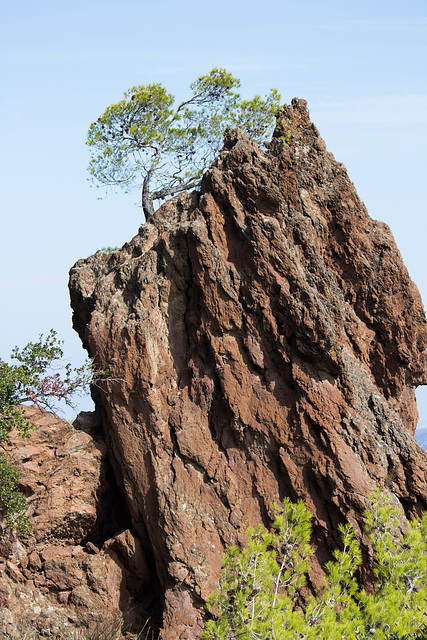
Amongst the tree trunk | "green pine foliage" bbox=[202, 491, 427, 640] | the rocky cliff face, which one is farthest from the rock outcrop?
the tree trunk

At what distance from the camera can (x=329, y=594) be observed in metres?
9.41

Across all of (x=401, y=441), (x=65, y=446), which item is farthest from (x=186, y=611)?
(x=401, y=441)

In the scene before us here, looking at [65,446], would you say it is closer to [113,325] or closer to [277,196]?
[113,325]

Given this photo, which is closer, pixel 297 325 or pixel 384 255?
pixel 297 325

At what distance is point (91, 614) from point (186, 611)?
77.7 inches

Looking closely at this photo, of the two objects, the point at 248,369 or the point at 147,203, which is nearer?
the point at 248,369

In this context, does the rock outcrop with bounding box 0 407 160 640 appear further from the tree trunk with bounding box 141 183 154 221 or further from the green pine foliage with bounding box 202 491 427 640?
the tree trunk with bounding box 141 183 154 221

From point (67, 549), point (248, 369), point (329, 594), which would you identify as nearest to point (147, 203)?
point (248, 369)

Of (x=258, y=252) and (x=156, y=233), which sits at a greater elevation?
(x=156, y=233)

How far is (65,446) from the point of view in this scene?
1326 centimetres

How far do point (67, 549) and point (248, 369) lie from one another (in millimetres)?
4943

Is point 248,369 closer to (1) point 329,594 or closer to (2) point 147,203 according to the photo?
(1) point 329,594

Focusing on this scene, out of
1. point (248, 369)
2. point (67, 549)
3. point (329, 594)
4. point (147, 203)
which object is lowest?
point (329, 594)

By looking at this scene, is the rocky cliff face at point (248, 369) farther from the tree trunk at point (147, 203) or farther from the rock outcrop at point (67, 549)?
the tree trunk at point (147, 203)
